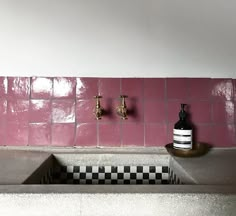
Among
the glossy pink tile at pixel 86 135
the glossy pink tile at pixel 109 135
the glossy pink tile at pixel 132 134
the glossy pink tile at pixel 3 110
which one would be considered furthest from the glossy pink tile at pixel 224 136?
the glossy pink tile at pixel 3 110

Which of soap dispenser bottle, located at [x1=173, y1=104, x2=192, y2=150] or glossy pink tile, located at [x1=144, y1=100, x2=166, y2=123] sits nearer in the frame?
soap dispenser bottle, located at [x1=173, y1=104, x2=192, y2=150]

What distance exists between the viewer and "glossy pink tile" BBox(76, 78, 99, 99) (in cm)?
138

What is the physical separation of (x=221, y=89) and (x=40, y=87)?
0.93 meters

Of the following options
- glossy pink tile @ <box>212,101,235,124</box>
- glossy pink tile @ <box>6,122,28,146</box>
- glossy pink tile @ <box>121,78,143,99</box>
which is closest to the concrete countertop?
glossy pink tile @ <box>6,122,28,146</box>

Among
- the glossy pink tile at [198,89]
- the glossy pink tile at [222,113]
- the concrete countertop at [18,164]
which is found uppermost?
the glossy pink tile at [198,89]

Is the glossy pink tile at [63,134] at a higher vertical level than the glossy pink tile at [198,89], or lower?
lower

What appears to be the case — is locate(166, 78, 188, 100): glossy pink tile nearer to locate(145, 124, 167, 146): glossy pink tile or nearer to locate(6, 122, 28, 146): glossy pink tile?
locate(145, 124, 167, 146): glossy pink tile

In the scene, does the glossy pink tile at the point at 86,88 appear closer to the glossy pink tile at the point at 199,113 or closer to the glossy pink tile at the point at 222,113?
the glossy pink tile at the point at 199,113

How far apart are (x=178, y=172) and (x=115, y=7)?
86 cm

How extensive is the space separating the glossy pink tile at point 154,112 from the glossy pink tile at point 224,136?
275 millimetres

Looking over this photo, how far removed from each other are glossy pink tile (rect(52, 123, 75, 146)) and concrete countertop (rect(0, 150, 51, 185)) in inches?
4.4

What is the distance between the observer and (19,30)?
54.4 inches

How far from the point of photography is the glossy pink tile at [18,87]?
1.38m

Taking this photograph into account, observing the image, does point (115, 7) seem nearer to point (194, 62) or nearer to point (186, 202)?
point (194, 62)
